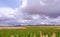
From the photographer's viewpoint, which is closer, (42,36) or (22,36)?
(42,36)

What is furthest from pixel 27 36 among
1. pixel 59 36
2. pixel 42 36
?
pixel 59 36

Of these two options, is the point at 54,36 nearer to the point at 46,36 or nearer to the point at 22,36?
the point at 46,36

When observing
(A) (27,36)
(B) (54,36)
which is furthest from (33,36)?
(B) (54,36)

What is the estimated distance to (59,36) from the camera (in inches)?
412

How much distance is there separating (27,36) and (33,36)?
0.36 meters

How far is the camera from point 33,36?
35.1ft

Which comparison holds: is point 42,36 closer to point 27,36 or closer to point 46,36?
point 46,36

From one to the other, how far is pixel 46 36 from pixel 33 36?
2.63 feet

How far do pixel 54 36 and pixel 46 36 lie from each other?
0.41m

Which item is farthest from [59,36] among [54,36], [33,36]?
[33,36]

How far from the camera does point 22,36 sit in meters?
10.9

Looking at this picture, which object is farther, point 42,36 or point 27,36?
point 27,36

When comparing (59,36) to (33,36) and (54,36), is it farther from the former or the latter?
(33,36)

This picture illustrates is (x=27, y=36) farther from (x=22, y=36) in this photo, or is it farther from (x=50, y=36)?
(x=50, y=36)
